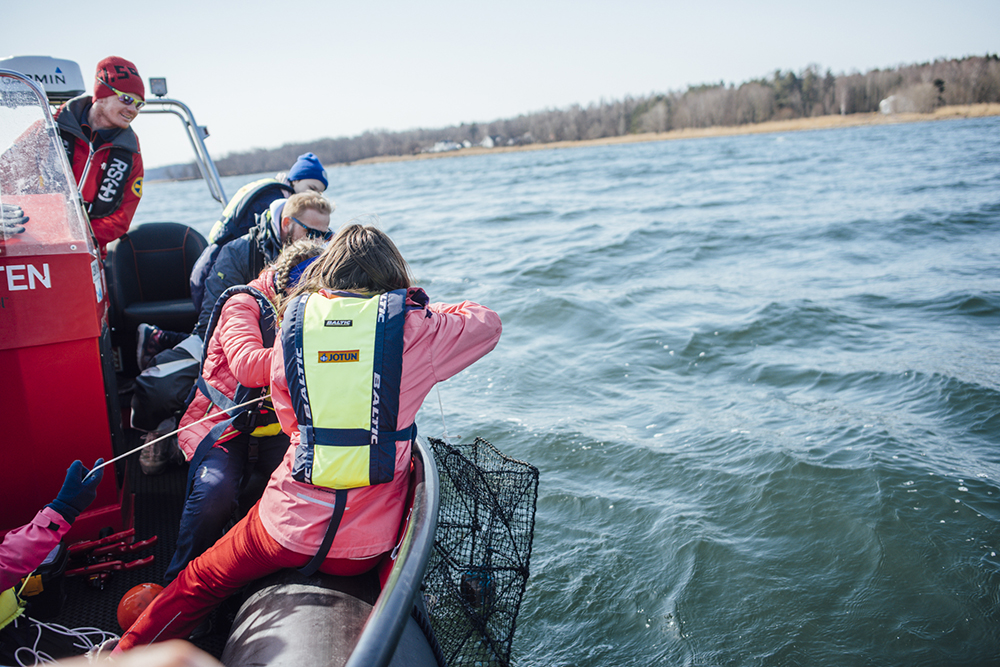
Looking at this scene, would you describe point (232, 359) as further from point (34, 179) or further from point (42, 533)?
point (34, 179)

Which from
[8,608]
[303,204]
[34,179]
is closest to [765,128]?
[303,204]

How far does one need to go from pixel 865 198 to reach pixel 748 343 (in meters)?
10.8

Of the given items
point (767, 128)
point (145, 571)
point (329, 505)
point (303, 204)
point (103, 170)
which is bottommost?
point (145, 571)

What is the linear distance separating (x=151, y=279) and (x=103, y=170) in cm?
93

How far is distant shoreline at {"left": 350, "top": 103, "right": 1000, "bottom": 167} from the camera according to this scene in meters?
58.4

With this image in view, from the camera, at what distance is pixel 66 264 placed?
83.7 inches

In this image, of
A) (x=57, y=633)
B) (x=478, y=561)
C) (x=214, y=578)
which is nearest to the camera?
(x=214, y=578)

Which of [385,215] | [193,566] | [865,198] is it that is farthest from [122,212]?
[385,215]

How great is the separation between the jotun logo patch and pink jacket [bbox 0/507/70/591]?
0.81 meters

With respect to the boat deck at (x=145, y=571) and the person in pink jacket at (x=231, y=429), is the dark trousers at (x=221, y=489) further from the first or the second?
the boat deck at (x=145, y=571)

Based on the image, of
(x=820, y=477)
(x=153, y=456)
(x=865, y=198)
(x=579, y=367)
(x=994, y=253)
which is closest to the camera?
(x=153, y=456)

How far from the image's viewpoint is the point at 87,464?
2320mm

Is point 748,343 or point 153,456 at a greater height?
point 153,456

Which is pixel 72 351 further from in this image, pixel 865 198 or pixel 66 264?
pixel 865 198
